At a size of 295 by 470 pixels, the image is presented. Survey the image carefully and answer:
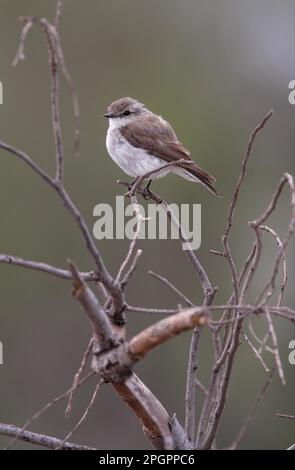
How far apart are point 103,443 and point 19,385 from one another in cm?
117

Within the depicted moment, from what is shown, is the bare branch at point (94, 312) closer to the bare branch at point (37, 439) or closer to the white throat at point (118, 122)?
the bare branch at point (37, 439)

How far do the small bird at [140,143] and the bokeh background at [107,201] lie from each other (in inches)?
156

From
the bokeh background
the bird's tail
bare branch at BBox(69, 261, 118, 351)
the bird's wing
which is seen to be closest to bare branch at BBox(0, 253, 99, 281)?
bare branch at BBox(69, 261, 118, 351)

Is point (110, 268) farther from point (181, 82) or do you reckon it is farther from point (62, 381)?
point (181, 82)

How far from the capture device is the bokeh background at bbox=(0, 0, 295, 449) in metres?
9.87

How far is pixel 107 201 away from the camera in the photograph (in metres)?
10.1

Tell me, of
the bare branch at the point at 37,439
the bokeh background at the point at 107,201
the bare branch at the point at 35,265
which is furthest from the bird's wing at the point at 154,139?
the bokeh background at the point at 107,201

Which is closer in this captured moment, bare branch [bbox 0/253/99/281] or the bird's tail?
bare branch [bbox 0/253/99/281]

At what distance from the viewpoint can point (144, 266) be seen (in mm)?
10477

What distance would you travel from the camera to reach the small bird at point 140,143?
4.72m

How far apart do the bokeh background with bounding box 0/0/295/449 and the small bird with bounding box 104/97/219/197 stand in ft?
13.0

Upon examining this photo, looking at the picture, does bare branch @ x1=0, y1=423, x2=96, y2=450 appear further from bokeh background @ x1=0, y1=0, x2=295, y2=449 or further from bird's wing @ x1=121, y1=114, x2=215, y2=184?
bokeh background @ x1=0, y1=0, x2=295, y2=449

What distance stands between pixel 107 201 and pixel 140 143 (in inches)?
208
